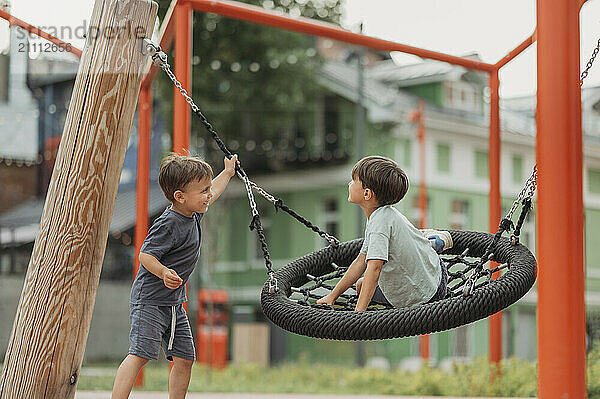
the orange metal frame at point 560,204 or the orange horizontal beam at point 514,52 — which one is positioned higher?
the orange horizontal beam at point 514,52

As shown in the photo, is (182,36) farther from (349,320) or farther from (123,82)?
(349,320)

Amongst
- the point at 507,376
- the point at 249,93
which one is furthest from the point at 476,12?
the point at 507,376

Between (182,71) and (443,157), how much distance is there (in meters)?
8.66

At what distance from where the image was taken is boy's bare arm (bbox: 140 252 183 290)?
216cm

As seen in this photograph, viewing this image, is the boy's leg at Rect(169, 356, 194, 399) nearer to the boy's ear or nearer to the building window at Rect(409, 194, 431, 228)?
the boy's ear

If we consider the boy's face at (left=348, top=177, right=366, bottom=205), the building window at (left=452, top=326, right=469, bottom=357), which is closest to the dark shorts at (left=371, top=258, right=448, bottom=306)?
the boy's face at (left=348, top=177, right=366, bottom=205)

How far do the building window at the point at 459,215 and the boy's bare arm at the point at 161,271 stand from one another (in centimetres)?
902

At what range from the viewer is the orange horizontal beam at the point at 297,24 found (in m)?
3.16

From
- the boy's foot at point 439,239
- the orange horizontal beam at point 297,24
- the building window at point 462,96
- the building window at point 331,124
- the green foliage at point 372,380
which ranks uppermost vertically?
the building window at point 462,96

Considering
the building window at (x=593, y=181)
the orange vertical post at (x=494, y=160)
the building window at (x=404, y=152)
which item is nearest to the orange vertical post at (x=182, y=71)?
the orange vertical post at (x=494, y=160)

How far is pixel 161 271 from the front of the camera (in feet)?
7.13

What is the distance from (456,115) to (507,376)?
7363mm

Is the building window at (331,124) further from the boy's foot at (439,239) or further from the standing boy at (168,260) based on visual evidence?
the standing boy at (168,260)

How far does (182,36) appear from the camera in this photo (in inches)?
119
